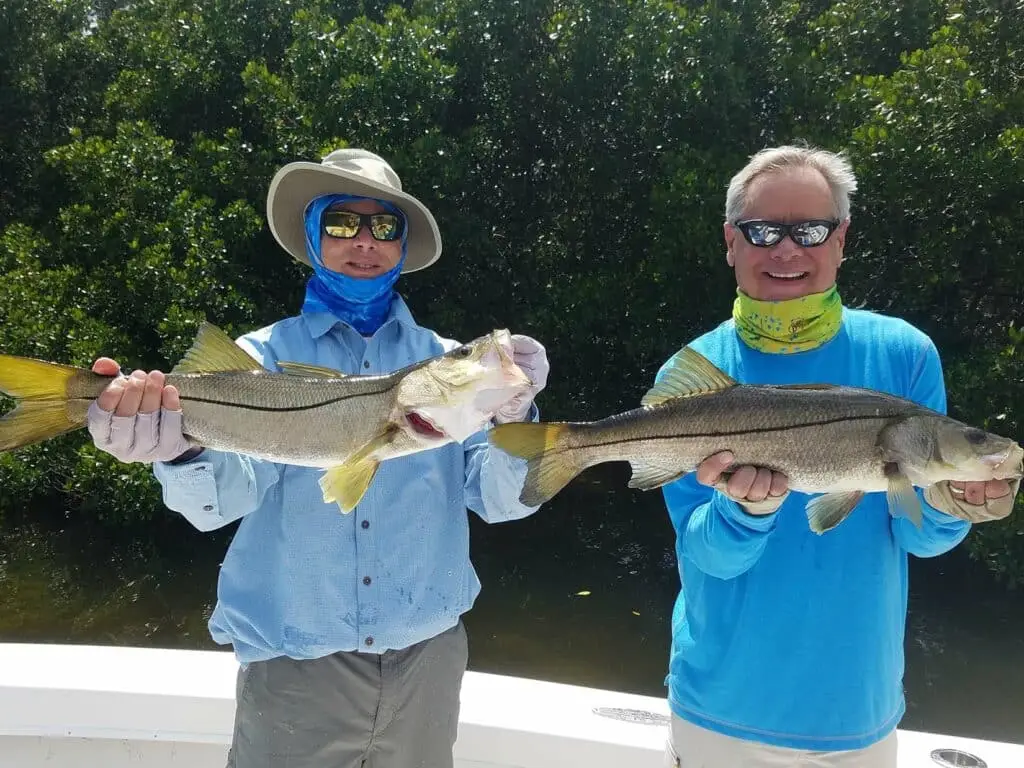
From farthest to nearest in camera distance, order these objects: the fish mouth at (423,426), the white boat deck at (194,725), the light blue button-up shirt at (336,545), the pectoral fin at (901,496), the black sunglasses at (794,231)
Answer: the white boat deck at (194,725)
the light blue button-up shirt at (336,545)
the black sunglasses at (794,231)
the fish mouth at (423,426)
the pectoral fin at (901,496)

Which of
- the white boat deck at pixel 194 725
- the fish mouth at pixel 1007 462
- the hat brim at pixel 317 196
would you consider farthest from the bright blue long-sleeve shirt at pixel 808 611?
the hat brim at pixel 317 196

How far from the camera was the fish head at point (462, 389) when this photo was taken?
211 centimetres

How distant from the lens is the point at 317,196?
2.99 metres

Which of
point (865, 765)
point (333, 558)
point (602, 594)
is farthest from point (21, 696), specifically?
point (602, 594)

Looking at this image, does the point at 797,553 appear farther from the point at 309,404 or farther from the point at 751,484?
the point at 309,404

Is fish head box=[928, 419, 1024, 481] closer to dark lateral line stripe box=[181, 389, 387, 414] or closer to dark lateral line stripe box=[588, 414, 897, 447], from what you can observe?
dark lateral line stripe box=[588, 414, 897, 447]

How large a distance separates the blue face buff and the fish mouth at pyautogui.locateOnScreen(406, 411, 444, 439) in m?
0.69

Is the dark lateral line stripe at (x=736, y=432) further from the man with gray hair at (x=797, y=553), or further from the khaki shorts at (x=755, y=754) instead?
the khaki shorts at (x=755, y=754)

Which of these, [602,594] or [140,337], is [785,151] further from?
[140,337]

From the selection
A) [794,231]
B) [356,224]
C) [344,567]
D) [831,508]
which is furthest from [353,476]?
[794,231]

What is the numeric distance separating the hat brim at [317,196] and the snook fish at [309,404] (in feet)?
2.51

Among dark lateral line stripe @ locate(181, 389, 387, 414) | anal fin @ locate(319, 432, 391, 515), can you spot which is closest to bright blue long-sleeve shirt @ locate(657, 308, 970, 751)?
anal fin @ locate(319, 432, 391, 515)

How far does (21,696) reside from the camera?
3.62 metres

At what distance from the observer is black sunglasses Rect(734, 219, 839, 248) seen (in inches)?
92.4
